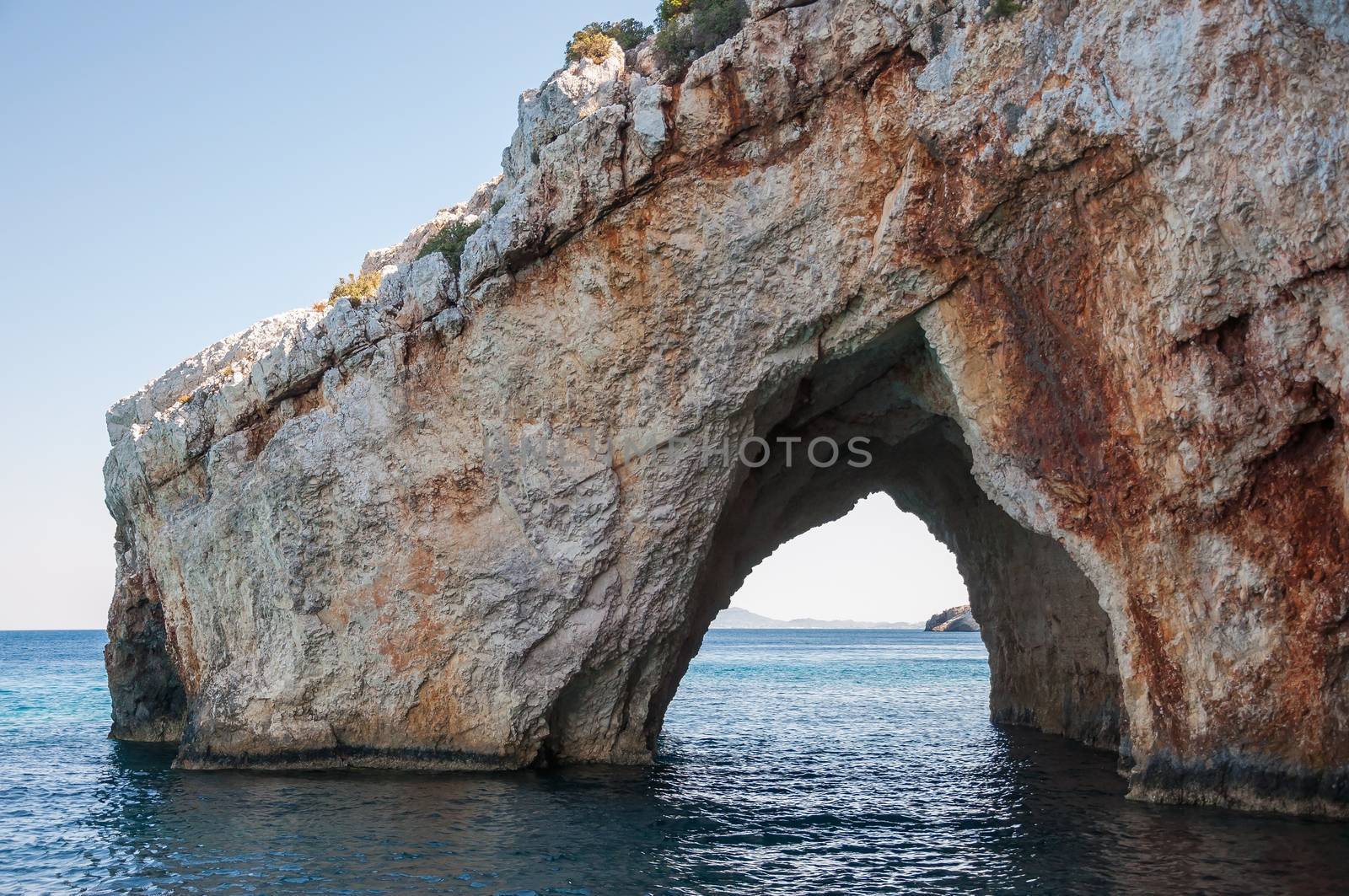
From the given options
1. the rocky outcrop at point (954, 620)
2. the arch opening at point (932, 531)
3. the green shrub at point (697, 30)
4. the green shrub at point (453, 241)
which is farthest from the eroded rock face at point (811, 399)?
the rocky outcrop at point (954, 620)

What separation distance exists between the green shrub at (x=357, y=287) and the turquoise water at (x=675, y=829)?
994 centimetres

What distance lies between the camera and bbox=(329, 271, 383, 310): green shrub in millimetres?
22844

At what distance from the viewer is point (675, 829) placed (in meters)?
14.3

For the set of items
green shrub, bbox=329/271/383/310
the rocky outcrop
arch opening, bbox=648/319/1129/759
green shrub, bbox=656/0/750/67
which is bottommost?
the rocky outcrop

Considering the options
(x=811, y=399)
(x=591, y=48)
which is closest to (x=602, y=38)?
(x=591, y=48)

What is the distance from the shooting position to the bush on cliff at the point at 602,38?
20703mm

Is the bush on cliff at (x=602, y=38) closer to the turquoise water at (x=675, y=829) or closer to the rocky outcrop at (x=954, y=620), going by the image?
the turquoise water at (x=675, y=829)

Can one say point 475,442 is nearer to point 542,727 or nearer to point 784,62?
point 542,727

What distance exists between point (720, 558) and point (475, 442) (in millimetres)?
5751

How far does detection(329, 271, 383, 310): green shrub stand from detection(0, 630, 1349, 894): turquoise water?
9.94 metres

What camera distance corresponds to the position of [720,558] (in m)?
21.5

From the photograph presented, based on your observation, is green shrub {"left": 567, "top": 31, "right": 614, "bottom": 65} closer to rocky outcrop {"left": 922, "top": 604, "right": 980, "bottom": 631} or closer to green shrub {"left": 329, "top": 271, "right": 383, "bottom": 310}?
green shrub {"left": 329, "top": 271, "right": 383, "bottom": 310}

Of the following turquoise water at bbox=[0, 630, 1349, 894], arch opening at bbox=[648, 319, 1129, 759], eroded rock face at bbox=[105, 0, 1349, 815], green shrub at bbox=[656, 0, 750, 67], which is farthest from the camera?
arch opening at bbox=[648, 319, 1129, 759]

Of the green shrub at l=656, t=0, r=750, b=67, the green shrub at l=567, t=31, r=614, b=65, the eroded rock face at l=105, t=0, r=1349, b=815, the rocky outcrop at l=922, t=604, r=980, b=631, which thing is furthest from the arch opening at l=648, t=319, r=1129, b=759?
the rocky outcrop at l=922, t=604, r=980, b=631
